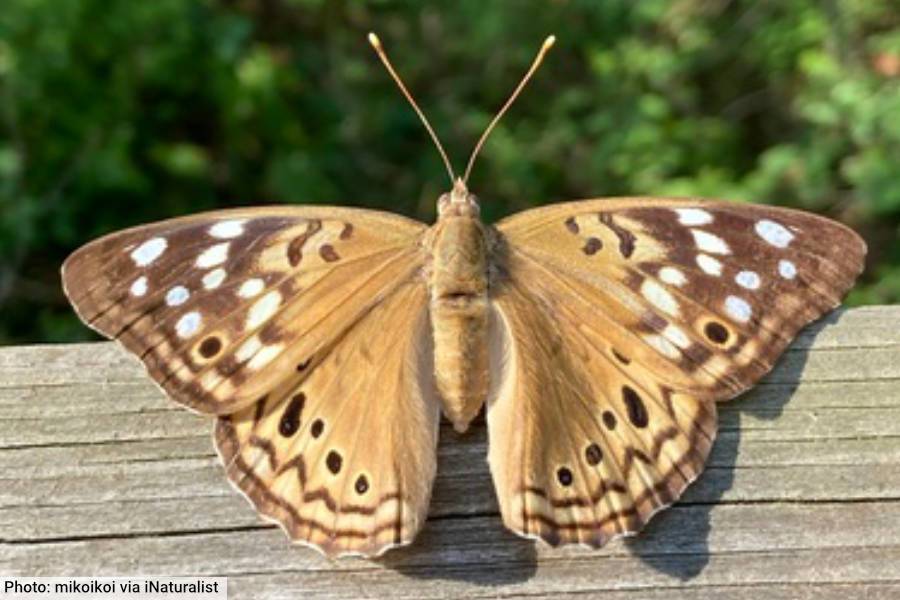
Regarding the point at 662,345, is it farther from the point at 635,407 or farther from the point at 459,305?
the point at 459,305

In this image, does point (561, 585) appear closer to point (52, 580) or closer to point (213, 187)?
point (52, 580)

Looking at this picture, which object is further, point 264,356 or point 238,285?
point 238,285

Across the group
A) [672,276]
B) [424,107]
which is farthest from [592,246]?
[424,107]

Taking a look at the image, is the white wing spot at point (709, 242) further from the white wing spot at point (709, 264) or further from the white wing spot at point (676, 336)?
the white wing spot at point (676, 336)

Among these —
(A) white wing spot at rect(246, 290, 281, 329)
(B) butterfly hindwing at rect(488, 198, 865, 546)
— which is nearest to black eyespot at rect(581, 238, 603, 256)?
(B) butterfly hindwing at rect(488, 198, 865, 546)

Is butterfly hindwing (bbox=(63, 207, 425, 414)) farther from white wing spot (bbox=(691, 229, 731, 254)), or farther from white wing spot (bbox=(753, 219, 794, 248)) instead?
white wing spot (bbox=(753, 219, 794, 248))

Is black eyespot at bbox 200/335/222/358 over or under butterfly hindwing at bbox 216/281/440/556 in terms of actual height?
over
